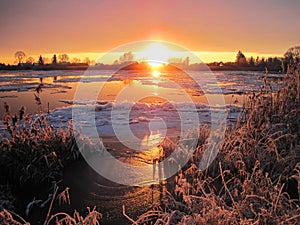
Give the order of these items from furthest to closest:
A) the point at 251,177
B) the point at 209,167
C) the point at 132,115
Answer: the point at 132,115 → the point at 209,167 → the point at 251,177

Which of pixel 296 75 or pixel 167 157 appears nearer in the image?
pixel 167 157

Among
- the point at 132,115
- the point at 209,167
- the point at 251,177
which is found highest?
the point at 132,115

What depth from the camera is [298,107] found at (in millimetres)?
4648

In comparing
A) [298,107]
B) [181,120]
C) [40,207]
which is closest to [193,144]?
[298,107]

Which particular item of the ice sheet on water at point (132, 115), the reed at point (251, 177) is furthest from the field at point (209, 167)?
the ice sheet on water at point (132, 115)

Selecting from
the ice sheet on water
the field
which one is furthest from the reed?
the ice sheet on water

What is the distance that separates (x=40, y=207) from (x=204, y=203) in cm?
170

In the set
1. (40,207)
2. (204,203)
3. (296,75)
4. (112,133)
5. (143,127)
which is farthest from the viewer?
(143,127)

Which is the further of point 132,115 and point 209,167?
point 132,115

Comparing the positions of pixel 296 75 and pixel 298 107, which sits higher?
pixel 296 75

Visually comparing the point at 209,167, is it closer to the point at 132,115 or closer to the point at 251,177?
the point at 251,177

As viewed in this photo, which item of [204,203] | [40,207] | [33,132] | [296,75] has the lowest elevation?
[40,207]

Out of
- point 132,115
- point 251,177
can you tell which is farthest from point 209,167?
point 132,115

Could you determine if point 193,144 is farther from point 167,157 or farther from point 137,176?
point 137,176
